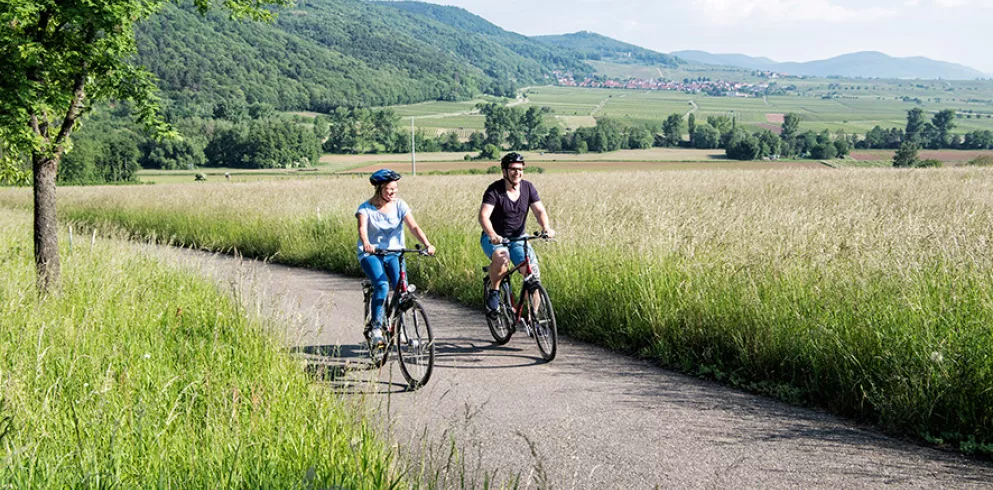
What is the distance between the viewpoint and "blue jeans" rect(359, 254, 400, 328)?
287 inches

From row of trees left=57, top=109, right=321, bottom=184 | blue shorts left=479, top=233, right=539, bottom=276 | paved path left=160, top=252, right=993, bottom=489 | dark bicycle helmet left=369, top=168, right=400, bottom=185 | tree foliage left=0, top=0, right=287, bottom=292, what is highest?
row of trees left=57, top=109, right=321, bottom=184

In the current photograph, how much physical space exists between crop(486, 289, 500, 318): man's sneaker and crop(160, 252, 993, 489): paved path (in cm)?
60

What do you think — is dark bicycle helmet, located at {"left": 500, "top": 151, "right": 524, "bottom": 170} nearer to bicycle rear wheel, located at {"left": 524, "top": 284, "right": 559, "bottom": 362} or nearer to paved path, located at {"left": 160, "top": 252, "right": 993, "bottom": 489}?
bicycle rear wheel, located at {"left": 524, "top": 284, "right": 559, "bottom": 362}

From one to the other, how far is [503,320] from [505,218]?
3.65ft

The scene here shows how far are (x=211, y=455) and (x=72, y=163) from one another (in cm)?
7498

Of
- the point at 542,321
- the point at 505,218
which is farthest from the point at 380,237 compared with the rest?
the point at 542,321

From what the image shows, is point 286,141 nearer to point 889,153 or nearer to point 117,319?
point 889,153

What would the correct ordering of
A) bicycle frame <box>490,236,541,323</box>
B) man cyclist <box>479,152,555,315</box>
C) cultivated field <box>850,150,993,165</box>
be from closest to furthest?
bicycle frame <box>490,236,541,323</box> → man cyclist <box>479,152,555,315</box> → cultivated field <box>850,150,993,165</box>

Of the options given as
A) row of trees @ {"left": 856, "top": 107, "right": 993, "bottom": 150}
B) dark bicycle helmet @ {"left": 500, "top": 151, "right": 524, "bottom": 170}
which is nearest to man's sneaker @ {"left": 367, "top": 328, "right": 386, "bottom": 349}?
dark bicycle helmet @ {"left": 500, "top": 151, "right": 524, "bottom": 170}

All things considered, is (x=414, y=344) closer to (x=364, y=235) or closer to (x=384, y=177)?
(x=364, y=235)

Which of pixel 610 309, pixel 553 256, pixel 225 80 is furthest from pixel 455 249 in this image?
→ pixel 225 80

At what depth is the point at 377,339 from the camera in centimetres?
711

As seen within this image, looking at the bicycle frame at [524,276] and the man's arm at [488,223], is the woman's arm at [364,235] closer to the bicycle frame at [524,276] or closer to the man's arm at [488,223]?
the man's arm at [488,223]

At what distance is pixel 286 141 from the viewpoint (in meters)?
73.1
